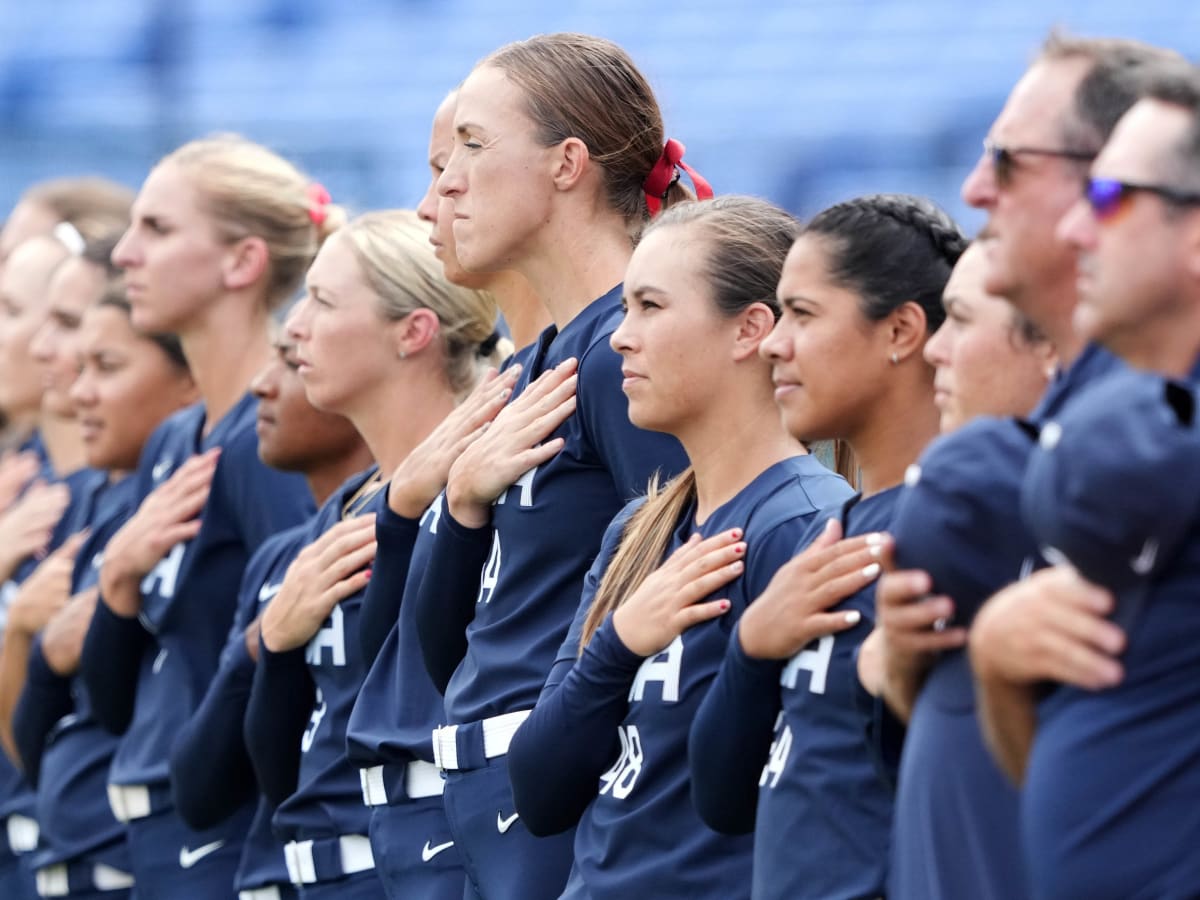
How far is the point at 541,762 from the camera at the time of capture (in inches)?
Result: 121

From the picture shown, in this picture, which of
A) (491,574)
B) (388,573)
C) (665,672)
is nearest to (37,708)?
(388,573)

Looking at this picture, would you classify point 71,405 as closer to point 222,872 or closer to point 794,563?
point 222,872

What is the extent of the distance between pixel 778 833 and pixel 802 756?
110mm

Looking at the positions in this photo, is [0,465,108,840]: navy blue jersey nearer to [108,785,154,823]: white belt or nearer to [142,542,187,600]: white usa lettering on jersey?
[108,785,154,823]: white belt

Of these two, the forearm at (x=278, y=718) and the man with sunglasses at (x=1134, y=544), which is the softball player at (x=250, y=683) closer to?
the forearm at (x=278, y=718)

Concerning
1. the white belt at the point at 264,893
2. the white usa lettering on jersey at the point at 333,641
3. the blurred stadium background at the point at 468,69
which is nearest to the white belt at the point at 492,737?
the white usa lettering on jersey at the point at 333,641

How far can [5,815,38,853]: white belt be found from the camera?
6.21 metres

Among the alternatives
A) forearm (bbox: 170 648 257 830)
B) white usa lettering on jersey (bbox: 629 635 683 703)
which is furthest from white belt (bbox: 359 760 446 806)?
white usa lettering on jersey (bbox: 629 635 683 703)

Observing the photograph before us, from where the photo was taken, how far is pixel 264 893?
4516 millimetres

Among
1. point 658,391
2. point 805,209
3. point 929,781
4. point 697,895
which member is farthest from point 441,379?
point 805,209

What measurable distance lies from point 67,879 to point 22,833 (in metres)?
0.93

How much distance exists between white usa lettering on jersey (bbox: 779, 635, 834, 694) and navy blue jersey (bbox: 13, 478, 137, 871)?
10.3ft

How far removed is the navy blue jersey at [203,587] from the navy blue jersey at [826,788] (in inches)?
97.8

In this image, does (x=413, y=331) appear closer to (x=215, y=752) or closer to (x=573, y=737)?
(x=215, y=752)
